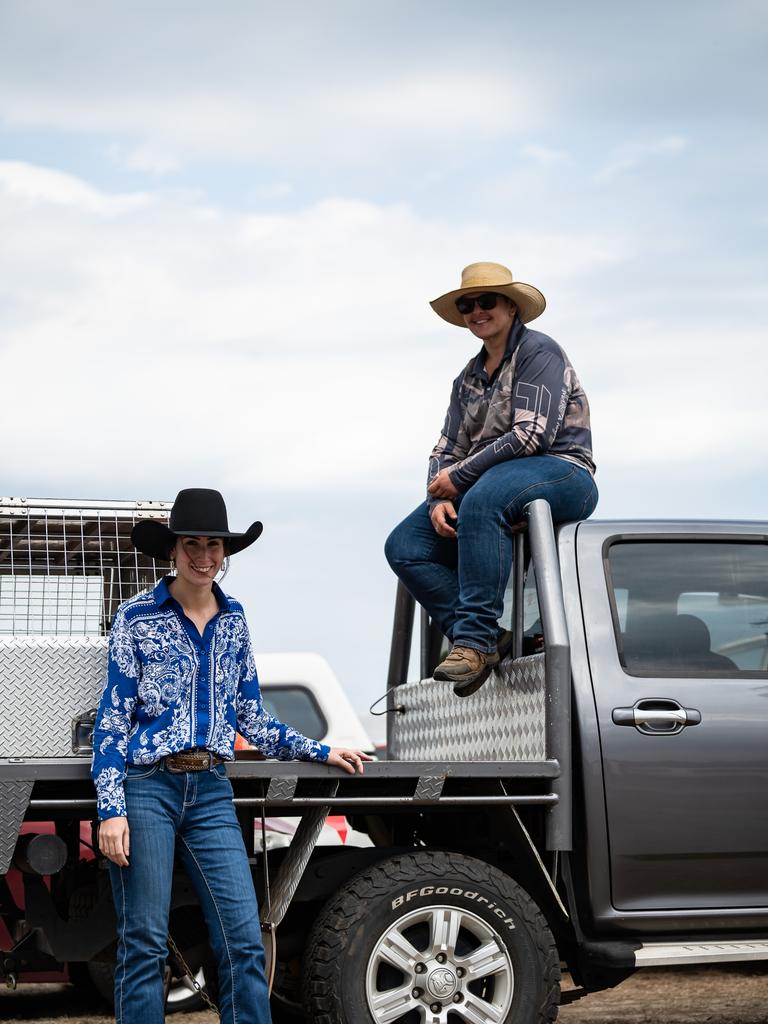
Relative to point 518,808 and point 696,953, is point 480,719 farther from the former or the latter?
point 696,953

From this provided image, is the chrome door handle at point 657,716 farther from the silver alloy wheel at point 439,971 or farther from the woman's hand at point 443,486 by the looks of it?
the woman's hand at point 443,486

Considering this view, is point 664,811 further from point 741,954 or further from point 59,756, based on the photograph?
point 59,756

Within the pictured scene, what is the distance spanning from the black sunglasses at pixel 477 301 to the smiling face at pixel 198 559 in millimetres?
1826

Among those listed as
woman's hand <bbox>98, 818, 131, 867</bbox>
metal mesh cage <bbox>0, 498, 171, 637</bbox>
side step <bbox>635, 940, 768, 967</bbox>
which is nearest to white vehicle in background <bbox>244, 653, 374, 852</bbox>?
metal mesh cage <bbox>0, 498, 171, 637</bbox>

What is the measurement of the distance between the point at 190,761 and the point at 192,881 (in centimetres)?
39

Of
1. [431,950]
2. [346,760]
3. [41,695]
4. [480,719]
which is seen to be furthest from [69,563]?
[431,950]

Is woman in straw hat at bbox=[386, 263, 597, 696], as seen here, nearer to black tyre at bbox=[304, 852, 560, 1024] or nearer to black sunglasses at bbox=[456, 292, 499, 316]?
black sunglasses at bbox=[456, 292, 499, 316]

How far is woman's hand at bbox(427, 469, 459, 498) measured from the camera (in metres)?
6.02

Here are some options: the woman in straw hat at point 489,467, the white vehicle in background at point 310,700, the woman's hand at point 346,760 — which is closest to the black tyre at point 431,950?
the woman's hand at point 346,760

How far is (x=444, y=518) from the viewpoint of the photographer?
603 centimetres

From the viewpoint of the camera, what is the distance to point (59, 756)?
504cm

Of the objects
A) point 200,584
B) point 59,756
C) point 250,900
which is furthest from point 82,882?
point 200,584

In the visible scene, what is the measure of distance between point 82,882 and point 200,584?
1.14 metres

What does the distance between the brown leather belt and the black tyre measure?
0.75 m
